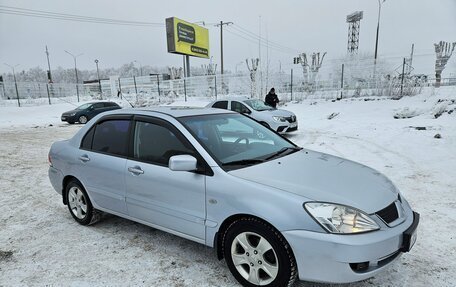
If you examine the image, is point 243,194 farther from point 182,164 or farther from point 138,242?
point 138,242

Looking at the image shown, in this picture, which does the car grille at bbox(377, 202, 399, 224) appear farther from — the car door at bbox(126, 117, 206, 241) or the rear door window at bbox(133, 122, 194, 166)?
the rear door window at bbox(133, 122, 194, 166)

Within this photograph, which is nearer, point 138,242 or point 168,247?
point 168,247

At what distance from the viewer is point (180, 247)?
343 centimetres

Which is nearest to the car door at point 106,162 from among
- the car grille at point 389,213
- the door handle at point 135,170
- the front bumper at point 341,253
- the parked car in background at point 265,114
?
the door handle at point 135,170

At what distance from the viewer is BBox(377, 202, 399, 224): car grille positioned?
2.39m

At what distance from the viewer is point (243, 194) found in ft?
8.29

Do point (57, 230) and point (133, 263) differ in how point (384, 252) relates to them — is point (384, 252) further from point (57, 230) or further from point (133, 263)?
point (57, 230)

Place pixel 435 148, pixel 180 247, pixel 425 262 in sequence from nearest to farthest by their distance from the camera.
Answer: pixel 425 262
pixel 180 247
pixel 435 148

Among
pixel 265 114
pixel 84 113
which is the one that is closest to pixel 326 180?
pixel 265 114

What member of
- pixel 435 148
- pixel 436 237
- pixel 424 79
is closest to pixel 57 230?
pixel 436 237

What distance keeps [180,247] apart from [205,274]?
0.62 meters

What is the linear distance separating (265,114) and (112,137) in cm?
784

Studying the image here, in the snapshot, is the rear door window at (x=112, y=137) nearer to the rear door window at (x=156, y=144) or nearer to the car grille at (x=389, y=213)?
the rear door window at (x=156, y=144)

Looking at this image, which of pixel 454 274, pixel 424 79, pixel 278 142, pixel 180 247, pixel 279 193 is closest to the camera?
pixel 279 193
